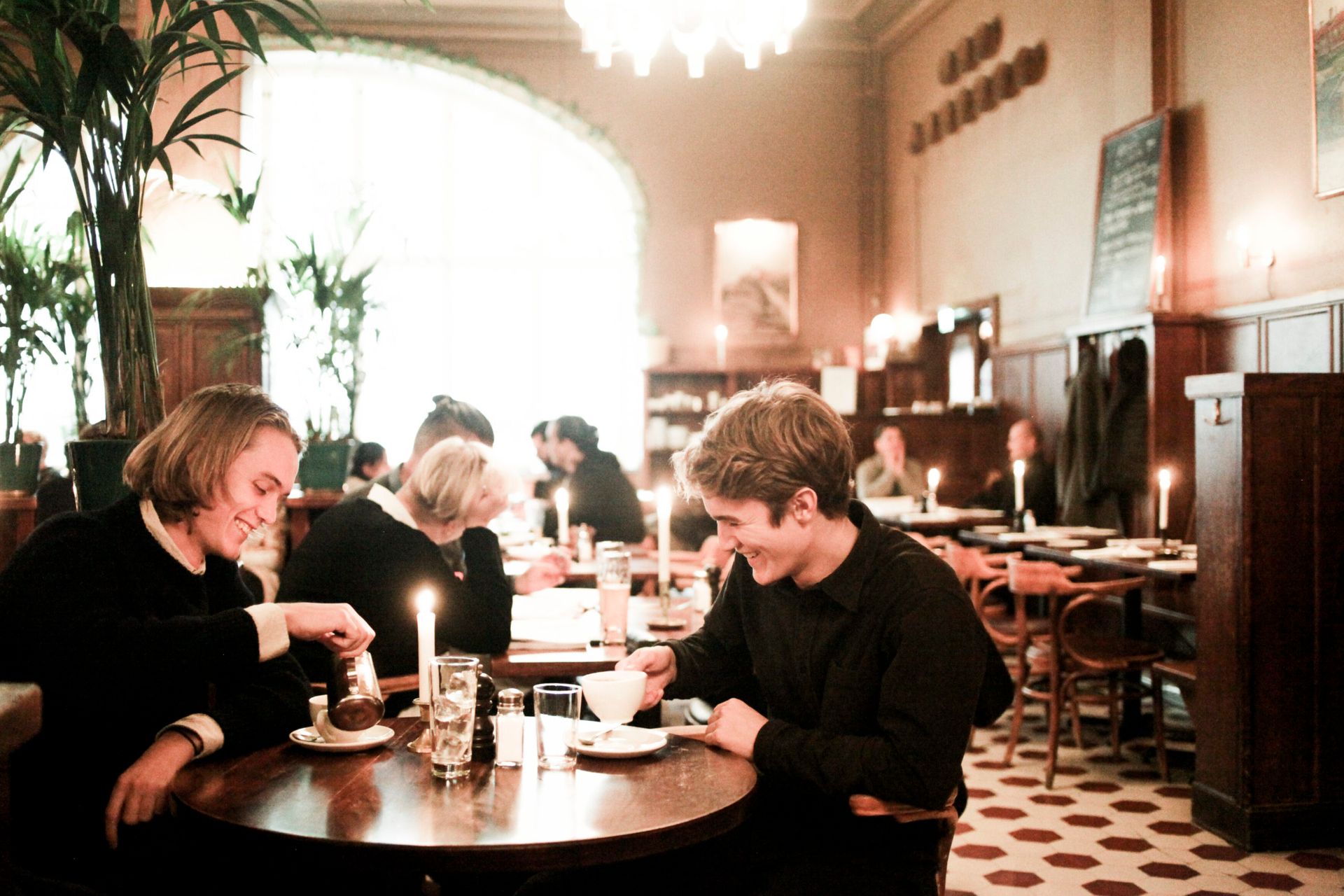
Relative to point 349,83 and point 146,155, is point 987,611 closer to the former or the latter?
point 146,155

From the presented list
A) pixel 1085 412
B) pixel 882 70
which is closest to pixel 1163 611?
pixel 1085 412

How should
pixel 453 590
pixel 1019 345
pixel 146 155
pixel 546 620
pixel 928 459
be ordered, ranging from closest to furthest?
1. pixel 146 155
2. pixel 453 590
3. pixel 546 620
4. pixel 1019 345
5. pixel 928 459

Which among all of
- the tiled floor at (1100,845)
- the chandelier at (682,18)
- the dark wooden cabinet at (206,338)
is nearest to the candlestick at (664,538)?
the tiled floor at (1100,845)

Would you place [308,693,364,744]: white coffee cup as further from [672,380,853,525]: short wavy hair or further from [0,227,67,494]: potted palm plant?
[0,227,67,494]: potted palm plant

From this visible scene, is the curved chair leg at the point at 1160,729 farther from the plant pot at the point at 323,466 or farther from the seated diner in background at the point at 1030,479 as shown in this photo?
the plant pot at the point at 323,466

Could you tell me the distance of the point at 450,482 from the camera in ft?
10.7

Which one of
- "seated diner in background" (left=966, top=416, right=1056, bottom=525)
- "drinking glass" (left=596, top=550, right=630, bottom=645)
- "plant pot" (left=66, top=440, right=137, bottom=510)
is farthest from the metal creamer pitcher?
"seated diner in background" (left=966, top=416, right=1056, bottom=525)

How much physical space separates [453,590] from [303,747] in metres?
1.19

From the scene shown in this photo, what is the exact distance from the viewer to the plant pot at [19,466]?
185 inches

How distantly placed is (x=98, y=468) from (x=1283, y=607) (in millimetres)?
3592

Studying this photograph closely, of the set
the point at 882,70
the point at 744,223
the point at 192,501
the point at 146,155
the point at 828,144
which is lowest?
the point at 192,501

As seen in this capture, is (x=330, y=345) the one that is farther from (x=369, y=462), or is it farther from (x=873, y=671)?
(x=873, y=671)

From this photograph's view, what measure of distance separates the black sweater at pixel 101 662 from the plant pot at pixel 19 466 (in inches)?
120

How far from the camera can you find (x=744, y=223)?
11188 millimetres
